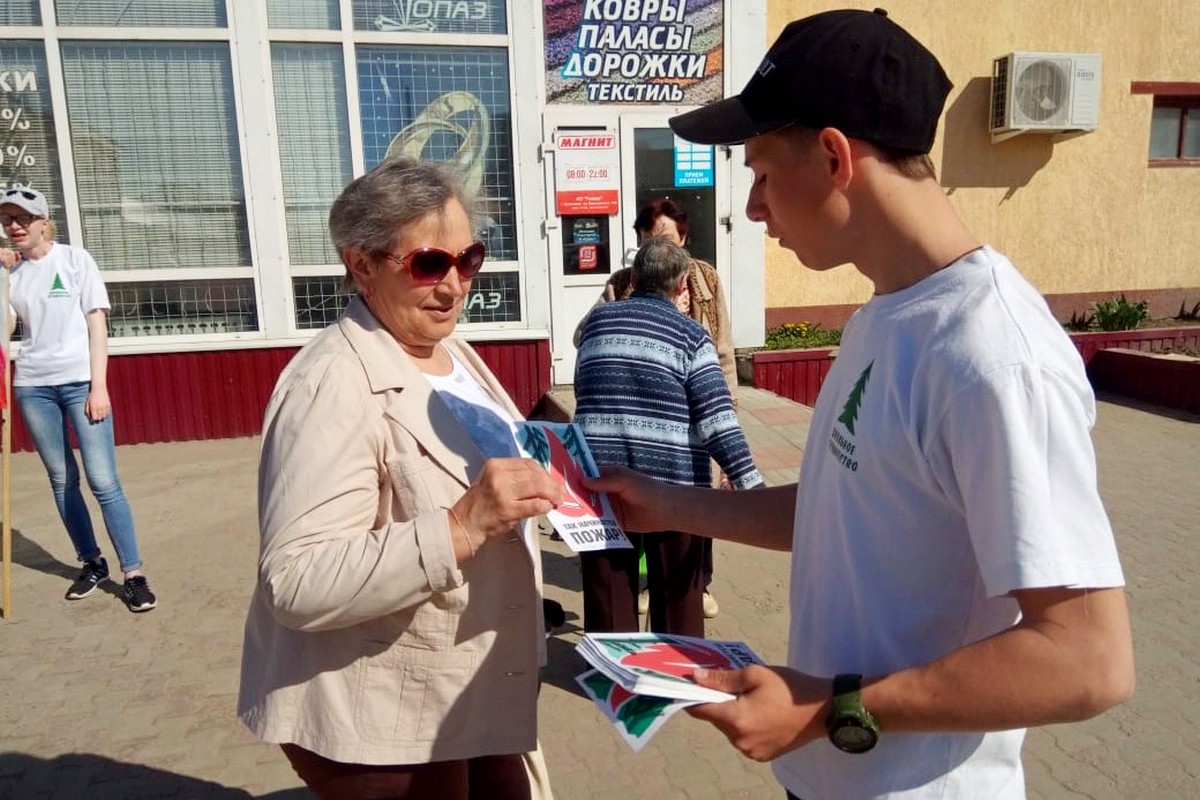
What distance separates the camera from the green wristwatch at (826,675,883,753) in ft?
3.50

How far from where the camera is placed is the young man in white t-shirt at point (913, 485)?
3.15 feet

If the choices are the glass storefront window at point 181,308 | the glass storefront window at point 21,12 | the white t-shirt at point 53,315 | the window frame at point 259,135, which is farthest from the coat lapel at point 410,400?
the glass storefront window at point 21,12

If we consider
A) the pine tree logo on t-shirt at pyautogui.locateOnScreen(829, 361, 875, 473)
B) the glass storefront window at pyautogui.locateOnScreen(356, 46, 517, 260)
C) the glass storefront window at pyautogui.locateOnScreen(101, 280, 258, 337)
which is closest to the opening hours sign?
the glass storefront window at pyautogui.locateOnScreen(356, 46, 517, 260)

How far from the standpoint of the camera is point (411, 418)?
1646mm

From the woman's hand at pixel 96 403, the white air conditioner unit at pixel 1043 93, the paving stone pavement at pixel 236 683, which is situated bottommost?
the paving stone pavement at pixel 236 683

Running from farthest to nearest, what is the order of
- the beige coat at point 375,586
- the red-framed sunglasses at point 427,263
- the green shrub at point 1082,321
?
the green shrub at point 1082,321 → the red-framed sunglasses at point 427,263 → the beige coat at point 375,586

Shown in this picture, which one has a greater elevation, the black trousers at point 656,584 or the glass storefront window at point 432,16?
the glass storefront window at point 432,16

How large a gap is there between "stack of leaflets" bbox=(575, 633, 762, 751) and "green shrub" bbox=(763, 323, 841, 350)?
7.88 m

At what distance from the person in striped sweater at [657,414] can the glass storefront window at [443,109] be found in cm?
435

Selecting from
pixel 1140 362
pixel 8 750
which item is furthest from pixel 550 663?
pixel 1140 362

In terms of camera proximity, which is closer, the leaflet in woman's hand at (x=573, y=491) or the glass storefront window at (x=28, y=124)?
the leaflet in woman's hand at (x=573, y=491)

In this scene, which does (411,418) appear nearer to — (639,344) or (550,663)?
(639,344)

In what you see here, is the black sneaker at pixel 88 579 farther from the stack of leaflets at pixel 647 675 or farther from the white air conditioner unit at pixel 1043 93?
the white air conditioner unit at pixel 1043 93

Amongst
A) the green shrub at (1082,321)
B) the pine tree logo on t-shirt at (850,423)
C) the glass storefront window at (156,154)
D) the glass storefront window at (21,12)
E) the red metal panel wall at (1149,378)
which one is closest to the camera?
the pine tree logo on t-shirt at (850,423)
